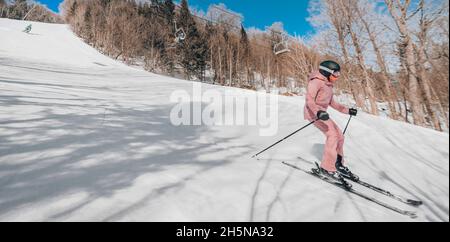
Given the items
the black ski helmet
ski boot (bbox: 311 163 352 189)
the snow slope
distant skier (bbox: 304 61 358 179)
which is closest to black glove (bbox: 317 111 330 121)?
distant skier (bbox: 304 61 358 179)

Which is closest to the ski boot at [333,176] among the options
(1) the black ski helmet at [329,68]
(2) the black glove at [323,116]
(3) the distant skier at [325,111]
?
(3) the distant skier at [325,111]

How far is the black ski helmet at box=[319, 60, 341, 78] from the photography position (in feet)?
11.7

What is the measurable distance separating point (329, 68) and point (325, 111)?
0.57 m

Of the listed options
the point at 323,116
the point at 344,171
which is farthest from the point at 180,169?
the point at 344,171

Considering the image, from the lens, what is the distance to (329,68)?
11.7 ft

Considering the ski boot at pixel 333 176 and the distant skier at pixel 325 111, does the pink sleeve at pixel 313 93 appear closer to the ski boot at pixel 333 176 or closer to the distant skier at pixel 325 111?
the distant skier at pixel 325 111

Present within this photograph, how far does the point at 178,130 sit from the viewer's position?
554 centimetres

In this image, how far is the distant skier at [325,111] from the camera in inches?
139

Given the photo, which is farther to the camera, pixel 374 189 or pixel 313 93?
pixel 313 93

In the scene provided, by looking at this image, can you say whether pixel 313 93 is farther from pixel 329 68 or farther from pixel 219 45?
pixel 219 45

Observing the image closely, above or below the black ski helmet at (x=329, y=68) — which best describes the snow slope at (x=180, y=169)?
below

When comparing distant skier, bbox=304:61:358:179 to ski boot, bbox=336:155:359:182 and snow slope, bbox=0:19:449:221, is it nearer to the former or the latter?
ski boot, bbox=336:155:359:182

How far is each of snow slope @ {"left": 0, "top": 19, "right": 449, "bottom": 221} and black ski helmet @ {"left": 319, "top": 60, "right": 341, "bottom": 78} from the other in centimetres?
133
